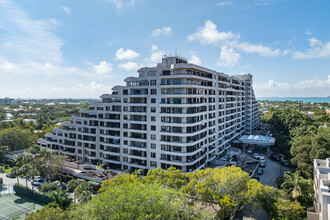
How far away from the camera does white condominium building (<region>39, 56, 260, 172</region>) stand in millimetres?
54312

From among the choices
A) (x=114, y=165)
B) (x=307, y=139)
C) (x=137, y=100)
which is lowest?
(x=114, y=165)

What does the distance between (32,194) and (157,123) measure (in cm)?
3648

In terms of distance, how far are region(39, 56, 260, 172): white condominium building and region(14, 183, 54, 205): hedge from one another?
19.7 m

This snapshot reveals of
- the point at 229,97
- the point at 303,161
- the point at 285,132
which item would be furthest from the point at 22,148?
the point at 285,132

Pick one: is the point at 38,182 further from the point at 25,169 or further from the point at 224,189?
the point at 224,189

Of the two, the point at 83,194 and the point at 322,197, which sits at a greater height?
the point at 322,197

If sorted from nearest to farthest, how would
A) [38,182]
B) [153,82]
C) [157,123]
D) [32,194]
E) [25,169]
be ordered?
[32,194] → [25,169] → [157,123] → [153,82] → [38,182]

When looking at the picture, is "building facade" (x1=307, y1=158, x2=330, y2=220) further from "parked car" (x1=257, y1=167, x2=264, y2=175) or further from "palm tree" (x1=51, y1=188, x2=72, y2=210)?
"palm tree" (x1=51, y1=188, x2=72, y2=210)

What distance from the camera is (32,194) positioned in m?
51.2

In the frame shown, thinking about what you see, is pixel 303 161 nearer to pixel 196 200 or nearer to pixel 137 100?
pixel 196 200

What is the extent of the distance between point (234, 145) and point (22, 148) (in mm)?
92767

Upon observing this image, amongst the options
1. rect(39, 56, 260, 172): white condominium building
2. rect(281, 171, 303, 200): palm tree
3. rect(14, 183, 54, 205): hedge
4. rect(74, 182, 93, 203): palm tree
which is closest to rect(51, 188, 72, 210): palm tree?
rect(74, 182, 93, 203): palm tree

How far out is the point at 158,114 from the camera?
186 ft

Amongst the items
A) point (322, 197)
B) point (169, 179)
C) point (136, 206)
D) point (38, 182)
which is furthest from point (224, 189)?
point (38, 182)
